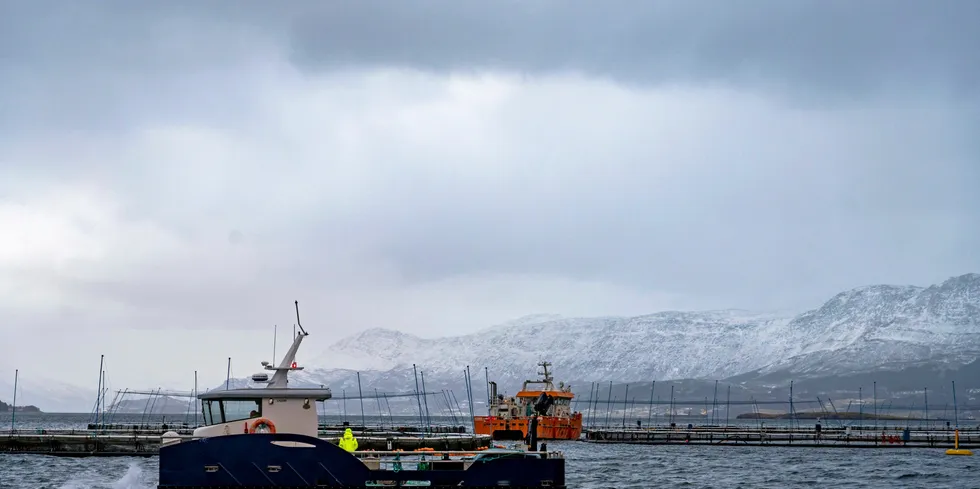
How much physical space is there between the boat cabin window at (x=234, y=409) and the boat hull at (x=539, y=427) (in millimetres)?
84762

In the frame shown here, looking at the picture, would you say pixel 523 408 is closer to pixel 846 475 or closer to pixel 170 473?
pixel 846 475

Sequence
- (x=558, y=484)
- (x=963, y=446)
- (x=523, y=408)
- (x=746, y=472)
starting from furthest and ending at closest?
(x=523, y=408) < (x=963, y=446) < (x=746, y=472) < (x=558, y=484)

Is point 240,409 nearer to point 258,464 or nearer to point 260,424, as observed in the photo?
point 260,424

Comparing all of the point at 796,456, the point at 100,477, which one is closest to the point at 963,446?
the point at 796,456

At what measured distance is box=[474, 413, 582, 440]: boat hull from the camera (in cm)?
13200

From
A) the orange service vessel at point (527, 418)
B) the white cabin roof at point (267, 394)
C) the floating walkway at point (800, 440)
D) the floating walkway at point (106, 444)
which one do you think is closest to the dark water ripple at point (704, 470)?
the floating walkway at point (106, 444)

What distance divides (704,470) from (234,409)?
52.5m

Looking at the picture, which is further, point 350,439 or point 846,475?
point 846,475

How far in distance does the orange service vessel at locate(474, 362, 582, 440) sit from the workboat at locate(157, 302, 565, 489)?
86672 mm

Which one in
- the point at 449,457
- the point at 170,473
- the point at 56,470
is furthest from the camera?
the point at 56,470

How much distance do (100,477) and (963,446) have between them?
92.5 m

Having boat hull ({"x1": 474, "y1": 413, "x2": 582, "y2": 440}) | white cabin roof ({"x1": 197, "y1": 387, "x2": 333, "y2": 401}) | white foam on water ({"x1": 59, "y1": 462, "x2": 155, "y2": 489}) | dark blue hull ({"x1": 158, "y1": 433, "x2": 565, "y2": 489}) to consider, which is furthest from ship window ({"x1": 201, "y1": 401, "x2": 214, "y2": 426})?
boat hull ({"x1": 474, "y1": 413, "x2": 582, "y2": 440})

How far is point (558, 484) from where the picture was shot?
145ft

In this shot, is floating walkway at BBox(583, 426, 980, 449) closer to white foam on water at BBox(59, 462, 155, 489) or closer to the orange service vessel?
the orange service vessel
